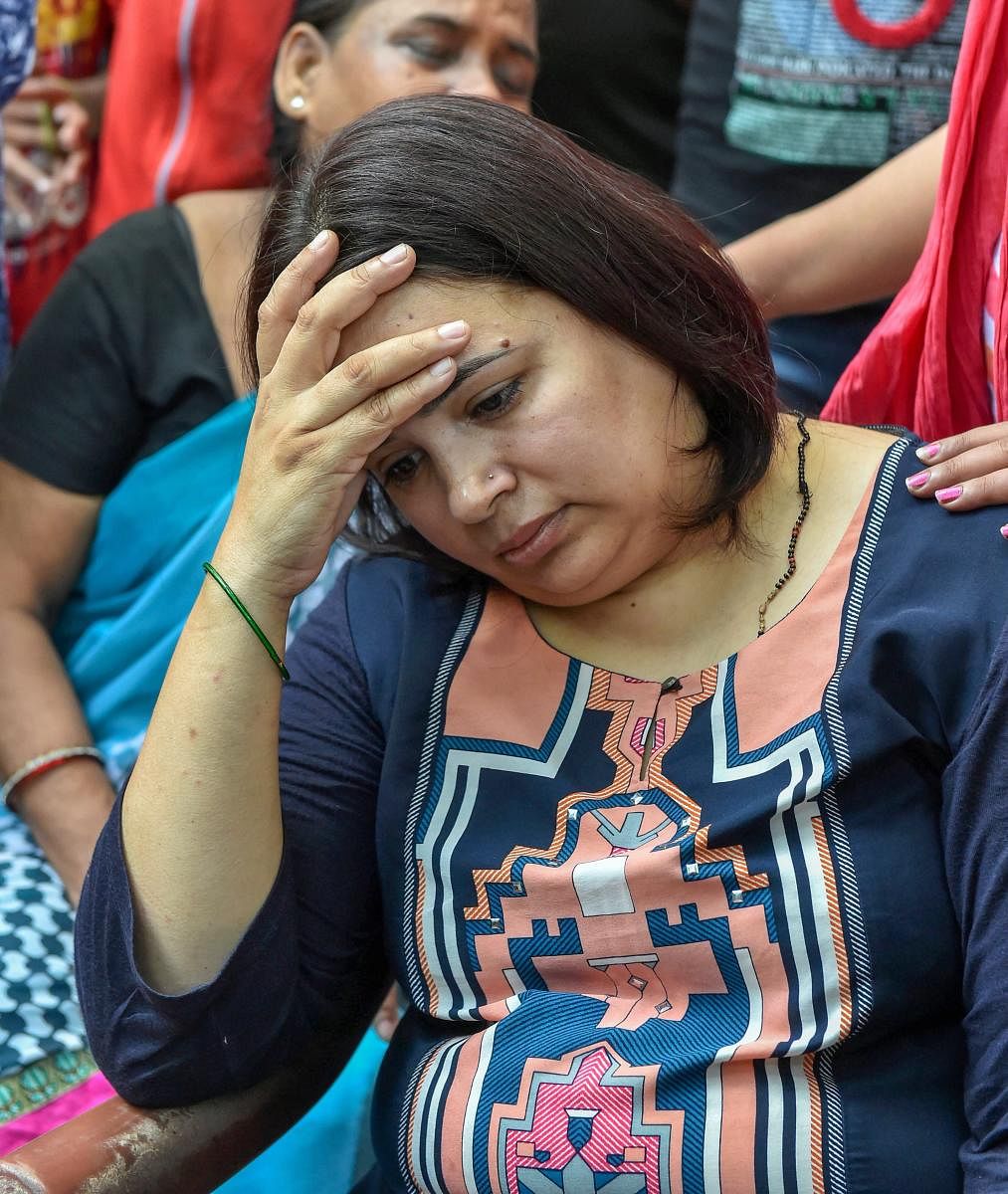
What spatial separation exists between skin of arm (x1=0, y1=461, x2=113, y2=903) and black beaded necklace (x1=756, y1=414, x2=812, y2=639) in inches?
36.3

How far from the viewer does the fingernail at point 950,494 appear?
124cm

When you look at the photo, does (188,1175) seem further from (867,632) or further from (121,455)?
(121,455)

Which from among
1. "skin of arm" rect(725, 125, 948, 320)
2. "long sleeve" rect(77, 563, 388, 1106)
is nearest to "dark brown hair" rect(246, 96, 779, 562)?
"long sleeve" rect(77, 563, 388, 1106)

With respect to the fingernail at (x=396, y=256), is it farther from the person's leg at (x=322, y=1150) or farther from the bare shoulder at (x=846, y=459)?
the person's leg at (x=322, y=1150)

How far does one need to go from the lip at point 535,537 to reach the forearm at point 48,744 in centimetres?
81

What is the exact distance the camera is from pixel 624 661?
1352 mm

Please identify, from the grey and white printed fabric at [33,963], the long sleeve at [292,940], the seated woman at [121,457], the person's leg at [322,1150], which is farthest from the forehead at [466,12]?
the person's leg at [322,1150]

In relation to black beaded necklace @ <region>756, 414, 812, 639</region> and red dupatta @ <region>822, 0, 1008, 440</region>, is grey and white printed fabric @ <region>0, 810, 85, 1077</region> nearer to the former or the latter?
black beaded necklace @ <region>756, 414, 812, 639</region>

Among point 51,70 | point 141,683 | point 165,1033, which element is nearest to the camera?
point 165,1033

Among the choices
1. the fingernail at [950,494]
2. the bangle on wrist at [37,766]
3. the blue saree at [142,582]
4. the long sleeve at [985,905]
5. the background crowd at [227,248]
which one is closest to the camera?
the long sleeve at [985,905]

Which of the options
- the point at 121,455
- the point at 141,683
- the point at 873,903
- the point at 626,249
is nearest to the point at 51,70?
the point at 121,455

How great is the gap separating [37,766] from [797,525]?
104cm

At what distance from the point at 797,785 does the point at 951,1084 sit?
0.26 meters

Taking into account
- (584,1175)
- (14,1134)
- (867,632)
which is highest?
(867,632)
